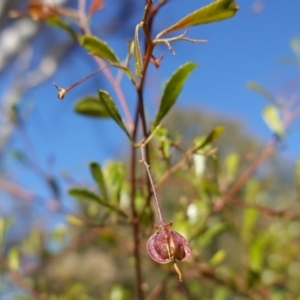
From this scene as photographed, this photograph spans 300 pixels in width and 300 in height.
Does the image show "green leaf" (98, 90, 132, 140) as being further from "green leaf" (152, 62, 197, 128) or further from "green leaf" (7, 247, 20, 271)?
"green leaf" (7, 247, 20, 271)

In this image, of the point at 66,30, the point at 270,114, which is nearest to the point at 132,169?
the point at 66,30

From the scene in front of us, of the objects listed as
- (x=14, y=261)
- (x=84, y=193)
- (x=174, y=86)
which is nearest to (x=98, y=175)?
(x=84, y=193)

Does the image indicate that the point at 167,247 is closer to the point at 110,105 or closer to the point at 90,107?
the point at 110,105

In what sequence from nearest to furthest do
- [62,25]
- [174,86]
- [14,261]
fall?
[174,86] → [62,25] → [14,261]

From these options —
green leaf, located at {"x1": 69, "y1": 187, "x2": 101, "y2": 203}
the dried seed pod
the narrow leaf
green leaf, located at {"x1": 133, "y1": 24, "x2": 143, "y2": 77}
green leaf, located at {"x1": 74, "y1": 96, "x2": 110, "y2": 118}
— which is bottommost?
the dried seed pod

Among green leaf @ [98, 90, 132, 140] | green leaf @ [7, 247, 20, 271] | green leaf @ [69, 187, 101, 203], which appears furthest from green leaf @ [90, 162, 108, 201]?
green leaf @ [7, 247, 20, 271]
